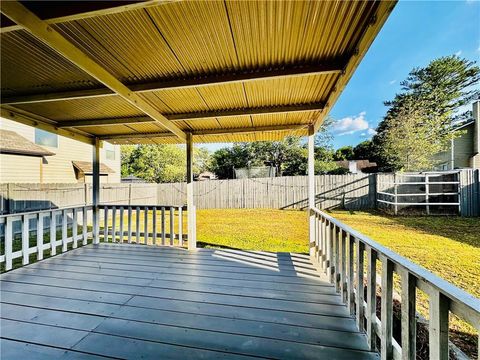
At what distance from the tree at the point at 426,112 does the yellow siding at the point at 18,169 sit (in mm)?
17456

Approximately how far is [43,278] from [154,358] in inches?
88.9

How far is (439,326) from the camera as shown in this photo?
953 mm

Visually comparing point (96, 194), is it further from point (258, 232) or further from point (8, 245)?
point (258, 232)

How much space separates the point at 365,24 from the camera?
1.74 metres

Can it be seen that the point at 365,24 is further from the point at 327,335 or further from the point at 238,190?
the point at 238,190

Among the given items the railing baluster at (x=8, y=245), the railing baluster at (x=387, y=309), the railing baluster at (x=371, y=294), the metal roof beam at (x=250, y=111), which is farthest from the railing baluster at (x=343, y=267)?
the railing baluster at (x=8, y=245)

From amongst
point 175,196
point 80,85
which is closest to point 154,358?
point 80,85

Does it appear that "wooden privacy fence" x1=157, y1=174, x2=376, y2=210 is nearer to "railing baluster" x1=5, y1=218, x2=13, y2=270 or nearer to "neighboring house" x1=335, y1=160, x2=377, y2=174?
"railing baluster" x1=5, y1=218, x2=13, y2=270

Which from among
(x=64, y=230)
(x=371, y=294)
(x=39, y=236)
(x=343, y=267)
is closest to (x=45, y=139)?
(x=64, y=230)

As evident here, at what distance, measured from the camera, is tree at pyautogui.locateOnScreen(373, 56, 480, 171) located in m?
13.8

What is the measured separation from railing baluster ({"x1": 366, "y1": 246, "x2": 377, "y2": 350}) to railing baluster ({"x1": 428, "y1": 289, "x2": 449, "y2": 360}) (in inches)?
26.1

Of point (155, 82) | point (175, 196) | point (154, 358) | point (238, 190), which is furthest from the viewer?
point (175, 196)

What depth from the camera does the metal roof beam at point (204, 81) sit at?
2.35m

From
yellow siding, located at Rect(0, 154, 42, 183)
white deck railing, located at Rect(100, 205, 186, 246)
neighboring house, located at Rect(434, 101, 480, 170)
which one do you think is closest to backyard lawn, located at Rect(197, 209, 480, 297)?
white deck railing, located at Rect(100, 205, 186, 246)
